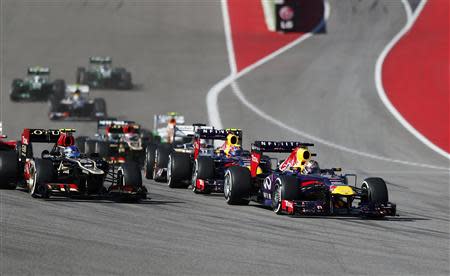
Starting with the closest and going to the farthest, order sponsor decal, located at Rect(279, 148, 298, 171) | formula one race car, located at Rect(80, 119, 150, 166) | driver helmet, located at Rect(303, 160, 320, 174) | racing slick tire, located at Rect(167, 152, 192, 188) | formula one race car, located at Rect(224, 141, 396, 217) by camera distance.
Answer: formula one race car, located at Rect(224, 141, 396, 217), driver helmet, located at Rect(303, 160, 320, 174), sponsor decal, located at Rect(279, 148, 298, 171), racing slick tire, located at Rect(167, 152, 192, 188), formula one race car, located at Rect(80, 119, 150, 166)

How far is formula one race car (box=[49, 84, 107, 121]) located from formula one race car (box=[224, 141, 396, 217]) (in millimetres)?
25492

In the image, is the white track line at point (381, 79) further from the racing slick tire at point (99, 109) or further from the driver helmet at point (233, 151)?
the driver helmet at point (233, 151)

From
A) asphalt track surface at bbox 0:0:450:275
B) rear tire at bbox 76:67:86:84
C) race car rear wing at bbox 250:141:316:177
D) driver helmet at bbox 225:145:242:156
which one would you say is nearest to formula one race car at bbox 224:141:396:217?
asphalt track surface at bbox 0:0:450:275

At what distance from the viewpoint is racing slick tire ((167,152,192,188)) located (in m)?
30.1

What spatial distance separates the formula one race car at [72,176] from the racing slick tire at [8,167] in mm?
238

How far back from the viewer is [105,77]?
2359 inches

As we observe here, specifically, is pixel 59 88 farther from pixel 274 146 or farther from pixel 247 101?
pixel 274 146

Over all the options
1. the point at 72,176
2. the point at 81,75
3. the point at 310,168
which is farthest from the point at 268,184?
the point at 81,75

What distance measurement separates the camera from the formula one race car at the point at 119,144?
3747cm

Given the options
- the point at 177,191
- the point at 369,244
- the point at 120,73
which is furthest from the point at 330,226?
the point at 120,73

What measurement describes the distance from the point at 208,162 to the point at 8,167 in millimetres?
5287

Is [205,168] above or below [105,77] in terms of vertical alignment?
A: below

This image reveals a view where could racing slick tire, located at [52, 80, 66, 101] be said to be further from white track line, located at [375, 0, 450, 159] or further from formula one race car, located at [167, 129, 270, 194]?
formula one race car, located at [167, 129, 270, 194]

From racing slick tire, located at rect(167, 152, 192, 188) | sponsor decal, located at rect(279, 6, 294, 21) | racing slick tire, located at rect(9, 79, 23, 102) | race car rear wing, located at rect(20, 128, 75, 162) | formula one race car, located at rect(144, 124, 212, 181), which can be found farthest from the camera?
sponsor decal, located at rect(279, 6, 294, 21)
